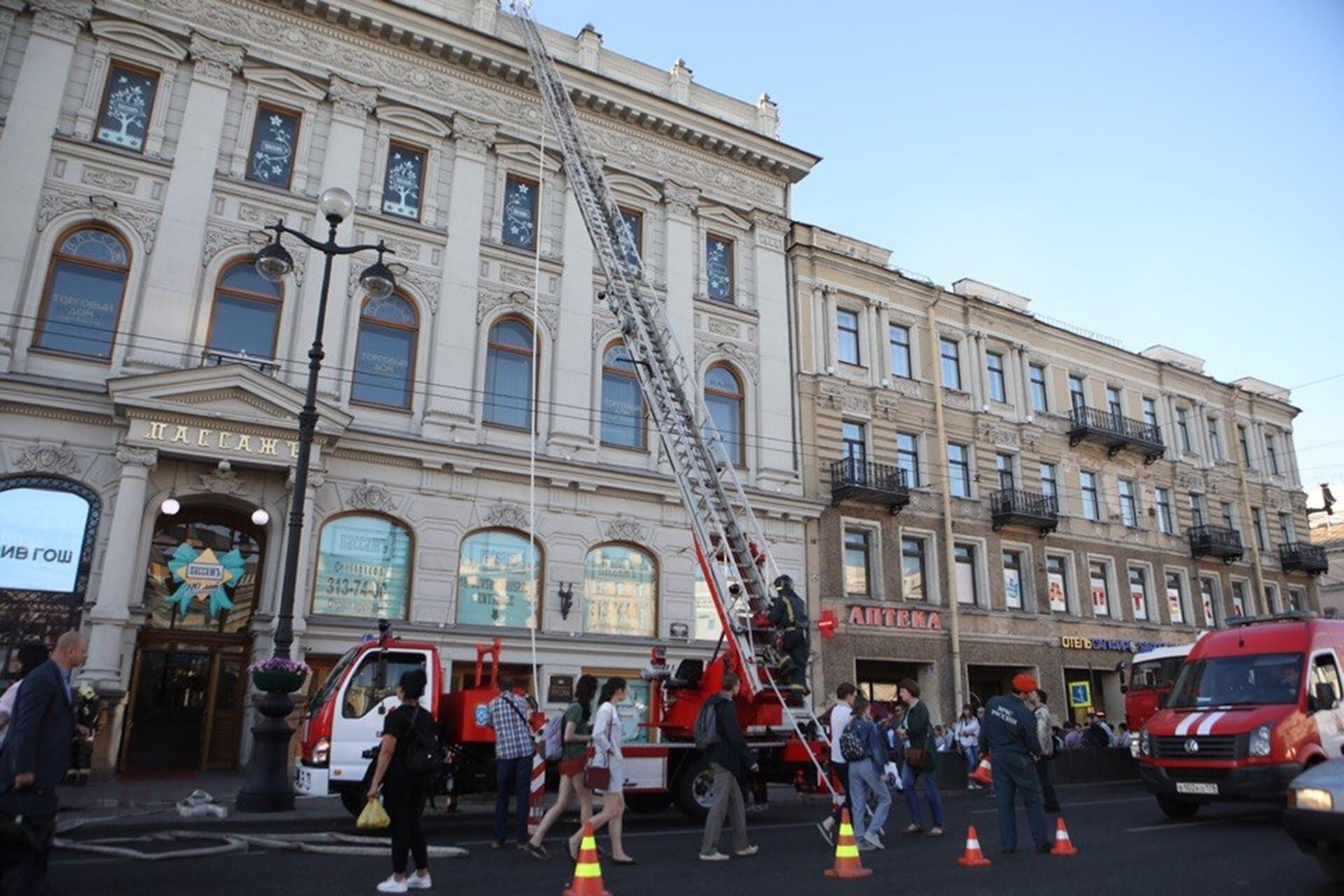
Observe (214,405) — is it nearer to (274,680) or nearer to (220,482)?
(220,482)

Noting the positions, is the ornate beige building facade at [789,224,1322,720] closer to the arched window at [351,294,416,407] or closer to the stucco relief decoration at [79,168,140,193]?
the arched window at [351,294,416,407]

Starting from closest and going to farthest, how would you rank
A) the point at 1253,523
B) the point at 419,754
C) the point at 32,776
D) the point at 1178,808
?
the point at 32,776, the point at 419,754, the point at 1178,808, the point at 1253,523

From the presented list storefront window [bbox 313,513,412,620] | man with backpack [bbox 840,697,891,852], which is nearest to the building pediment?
storefront window [bbox 313,513,412,620]

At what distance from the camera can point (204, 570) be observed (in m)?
18.4

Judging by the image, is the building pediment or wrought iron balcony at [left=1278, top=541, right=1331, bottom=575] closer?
the building pediment

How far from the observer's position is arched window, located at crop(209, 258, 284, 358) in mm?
19469

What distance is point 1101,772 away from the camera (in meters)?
22.8

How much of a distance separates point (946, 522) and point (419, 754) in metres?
22.8

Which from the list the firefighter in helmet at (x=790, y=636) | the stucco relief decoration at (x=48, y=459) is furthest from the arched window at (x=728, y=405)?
the stucco relief decoration at (x=48, y=459)

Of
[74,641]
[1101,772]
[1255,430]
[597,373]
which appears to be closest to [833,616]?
[1101,772]

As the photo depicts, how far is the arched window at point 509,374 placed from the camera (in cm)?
2198

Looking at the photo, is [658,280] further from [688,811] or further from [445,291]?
[688,811]

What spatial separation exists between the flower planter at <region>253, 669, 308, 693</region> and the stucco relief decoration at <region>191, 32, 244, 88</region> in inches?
575

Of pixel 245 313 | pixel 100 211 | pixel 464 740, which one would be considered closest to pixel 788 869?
pixel 464 740
